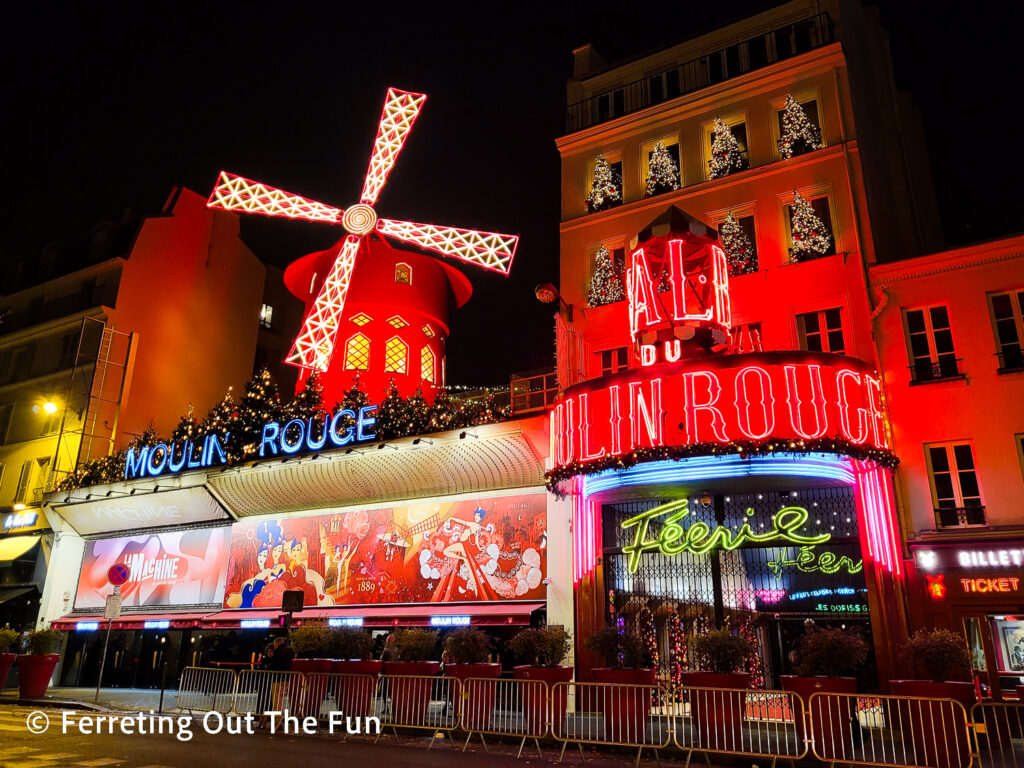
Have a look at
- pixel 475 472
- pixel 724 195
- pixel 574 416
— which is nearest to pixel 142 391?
pixel 475 472

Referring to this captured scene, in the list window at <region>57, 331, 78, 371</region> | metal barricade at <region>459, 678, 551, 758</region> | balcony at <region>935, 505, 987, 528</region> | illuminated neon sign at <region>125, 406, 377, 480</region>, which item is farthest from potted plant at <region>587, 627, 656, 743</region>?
window at <region>57, 331, 78, 371</region>

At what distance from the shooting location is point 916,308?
38.7 feet

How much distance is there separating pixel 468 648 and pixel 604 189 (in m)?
9.44

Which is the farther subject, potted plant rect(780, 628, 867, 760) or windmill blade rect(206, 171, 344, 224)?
windmill blade rect(206, 171, 344, 224)

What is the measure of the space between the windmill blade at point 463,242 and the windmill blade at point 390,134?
59.9 inches

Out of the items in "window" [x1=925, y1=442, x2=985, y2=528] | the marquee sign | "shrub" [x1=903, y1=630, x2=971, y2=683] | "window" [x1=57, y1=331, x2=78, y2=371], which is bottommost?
"shrub" [x1=903, y1=630, x2=971, y2=683]

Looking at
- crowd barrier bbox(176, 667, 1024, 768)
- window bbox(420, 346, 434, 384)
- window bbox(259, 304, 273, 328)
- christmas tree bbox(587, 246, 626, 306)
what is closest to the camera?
crowd barrier bbox(176, 667, 1024, 768)

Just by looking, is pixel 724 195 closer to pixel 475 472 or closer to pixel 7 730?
pixel 475 472

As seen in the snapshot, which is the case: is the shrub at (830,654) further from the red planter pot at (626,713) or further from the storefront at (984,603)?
the storefront at (984,603)

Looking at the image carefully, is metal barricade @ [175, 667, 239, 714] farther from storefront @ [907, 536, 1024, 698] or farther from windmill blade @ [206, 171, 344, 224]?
windmill blade @ [206, 171, 344, 224]

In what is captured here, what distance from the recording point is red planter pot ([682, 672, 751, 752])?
8141 mm

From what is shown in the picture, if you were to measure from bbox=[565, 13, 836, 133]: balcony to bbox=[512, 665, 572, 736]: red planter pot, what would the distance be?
1118 centimetres

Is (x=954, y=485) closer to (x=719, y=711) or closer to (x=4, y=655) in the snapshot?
(x=719, y=711)

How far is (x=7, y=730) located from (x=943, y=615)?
40.8 feet
